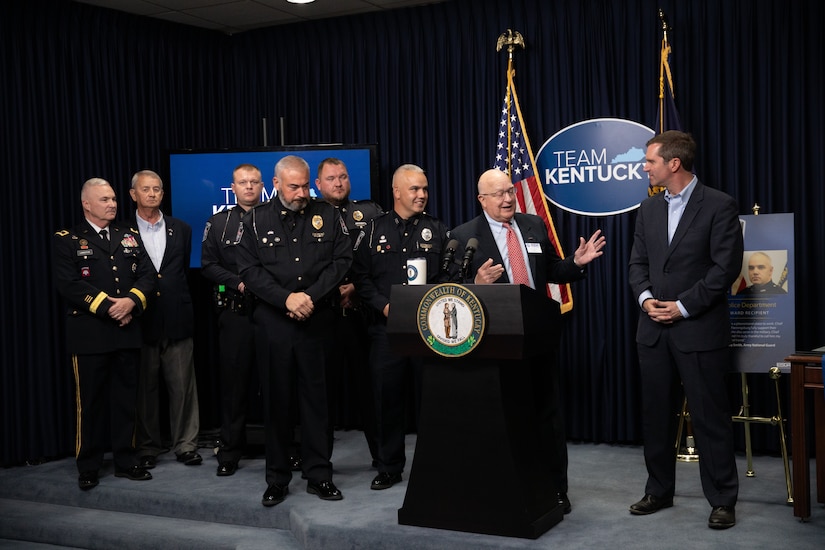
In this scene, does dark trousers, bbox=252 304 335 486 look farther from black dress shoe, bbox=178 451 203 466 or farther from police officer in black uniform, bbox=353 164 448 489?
black dress shoe, bbox=178 451 203 466

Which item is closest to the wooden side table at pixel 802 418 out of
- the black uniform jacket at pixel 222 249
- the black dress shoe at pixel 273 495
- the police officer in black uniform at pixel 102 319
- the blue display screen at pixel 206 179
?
the black dress shoe at pixel 273 495

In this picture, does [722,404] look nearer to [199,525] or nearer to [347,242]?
[347,242]

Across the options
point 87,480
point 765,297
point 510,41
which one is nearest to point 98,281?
point 87,480

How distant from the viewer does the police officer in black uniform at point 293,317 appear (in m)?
4.48

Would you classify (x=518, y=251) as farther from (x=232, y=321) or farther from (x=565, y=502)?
(x=232, y=321)

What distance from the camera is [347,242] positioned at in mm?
4570

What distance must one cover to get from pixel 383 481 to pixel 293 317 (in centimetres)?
100

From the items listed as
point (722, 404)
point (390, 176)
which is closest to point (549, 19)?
point (390, 176)

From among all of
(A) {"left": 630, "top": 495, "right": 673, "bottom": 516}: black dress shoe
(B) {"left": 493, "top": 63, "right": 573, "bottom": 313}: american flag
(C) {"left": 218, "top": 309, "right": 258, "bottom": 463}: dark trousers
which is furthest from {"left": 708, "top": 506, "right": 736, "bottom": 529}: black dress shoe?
(C) {"left": 218, "top": 309, "right": 258, "bottom": 463}: dark trousers

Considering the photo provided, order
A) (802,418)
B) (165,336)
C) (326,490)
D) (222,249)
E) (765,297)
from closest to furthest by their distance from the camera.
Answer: (802,418), (326,490), (765,297), (222,249), (165,336)

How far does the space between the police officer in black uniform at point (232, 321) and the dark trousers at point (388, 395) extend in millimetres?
918

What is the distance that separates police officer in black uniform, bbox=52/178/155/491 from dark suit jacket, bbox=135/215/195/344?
277 mm

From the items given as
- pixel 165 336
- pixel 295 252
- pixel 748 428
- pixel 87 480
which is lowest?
pixel 87 480

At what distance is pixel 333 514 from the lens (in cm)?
427
